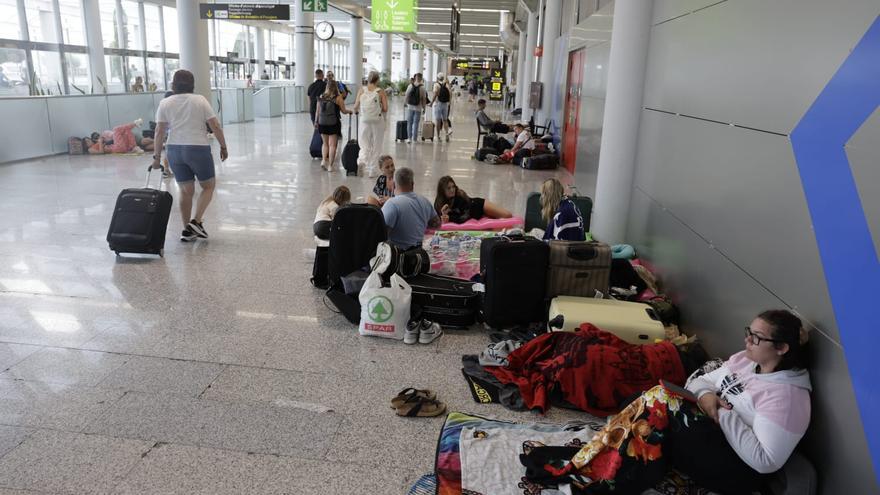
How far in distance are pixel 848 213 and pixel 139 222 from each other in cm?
604

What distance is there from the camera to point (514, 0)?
1211 inches

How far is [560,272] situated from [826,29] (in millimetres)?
2478

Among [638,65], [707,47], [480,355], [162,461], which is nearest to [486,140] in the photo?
[638,65]

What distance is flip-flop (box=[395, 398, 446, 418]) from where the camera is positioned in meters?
3.77

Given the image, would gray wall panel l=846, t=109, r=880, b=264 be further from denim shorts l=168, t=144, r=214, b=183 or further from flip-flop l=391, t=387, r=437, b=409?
denim shorts l=168, t=144, r=214, b=183

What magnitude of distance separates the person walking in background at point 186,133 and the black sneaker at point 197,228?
0.05 feet

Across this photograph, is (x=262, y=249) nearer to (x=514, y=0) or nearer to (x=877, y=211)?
(x=877, y=211)

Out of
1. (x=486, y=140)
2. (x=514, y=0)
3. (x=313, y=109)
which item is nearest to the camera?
(x=313, y=109)

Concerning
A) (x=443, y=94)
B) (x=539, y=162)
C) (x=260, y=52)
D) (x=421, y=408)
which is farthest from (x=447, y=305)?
(x=260, y=52)

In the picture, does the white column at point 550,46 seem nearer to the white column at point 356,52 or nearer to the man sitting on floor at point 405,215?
the man sitting on floor at point 405,215

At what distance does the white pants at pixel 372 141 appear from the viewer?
41.0ft

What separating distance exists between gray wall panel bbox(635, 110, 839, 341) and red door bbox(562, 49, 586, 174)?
7.11 m

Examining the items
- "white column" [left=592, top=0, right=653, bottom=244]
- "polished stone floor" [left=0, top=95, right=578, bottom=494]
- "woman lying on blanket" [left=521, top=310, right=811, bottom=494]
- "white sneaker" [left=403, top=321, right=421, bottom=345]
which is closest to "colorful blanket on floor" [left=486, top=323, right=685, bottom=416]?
"polished stone floor" [left=0, top=95, right=578, bottom=494]

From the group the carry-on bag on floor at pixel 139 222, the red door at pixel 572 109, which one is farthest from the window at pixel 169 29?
the carry-on bag on floor at pixel 139 222
